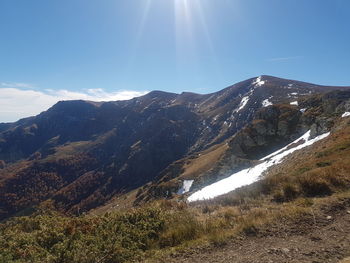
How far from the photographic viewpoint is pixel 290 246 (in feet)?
22.2

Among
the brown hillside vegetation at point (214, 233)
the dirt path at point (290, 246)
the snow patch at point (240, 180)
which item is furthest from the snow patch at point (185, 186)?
the dirt path at point (290, 246)

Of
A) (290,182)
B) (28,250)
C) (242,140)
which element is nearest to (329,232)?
(290,182)

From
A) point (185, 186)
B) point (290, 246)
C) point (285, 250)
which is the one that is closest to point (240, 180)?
point (290, 246)

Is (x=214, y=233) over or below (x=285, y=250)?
below

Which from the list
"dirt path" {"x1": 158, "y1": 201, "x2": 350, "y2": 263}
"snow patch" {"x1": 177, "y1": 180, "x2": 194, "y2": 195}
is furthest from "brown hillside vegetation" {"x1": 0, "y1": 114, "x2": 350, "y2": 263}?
"snow patch" {"x1": 177, "y1": 180, "x2": 194, "y2": 195}

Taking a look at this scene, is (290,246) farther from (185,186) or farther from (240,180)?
(185,186)

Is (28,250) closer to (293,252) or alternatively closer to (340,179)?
(293,252)

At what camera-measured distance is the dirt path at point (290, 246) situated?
625cm

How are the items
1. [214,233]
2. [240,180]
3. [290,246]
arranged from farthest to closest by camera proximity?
[240,180] < [214,233] < [290,246]

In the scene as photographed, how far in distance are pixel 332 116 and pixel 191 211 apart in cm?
4350

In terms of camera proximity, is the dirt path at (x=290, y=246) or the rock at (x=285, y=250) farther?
the rock at (x=285, y=250)

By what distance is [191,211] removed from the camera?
1066cm

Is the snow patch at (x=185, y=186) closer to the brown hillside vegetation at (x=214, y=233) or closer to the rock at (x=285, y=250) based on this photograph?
the brown hillside vegetation at (x=214, y=233)

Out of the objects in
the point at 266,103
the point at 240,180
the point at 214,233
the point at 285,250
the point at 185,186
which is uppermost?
the point at 266,103
